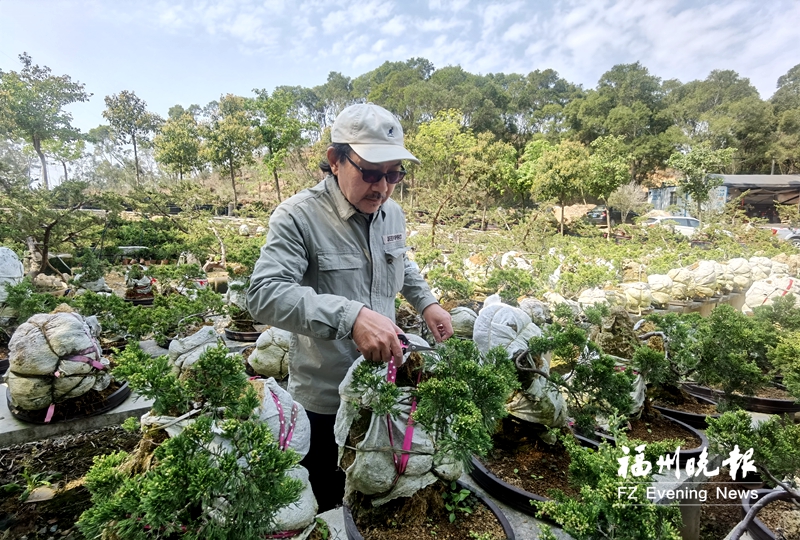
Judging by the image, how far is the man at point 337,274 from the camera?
1087 mm

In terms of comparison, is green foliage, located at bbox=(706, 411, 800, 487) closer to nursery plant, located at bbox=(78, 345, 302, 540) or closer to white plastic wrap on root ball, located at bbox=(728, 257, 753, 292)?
nursery plant, located at bbox=(78, 345, 302, 540)

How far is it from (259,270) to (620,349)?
222 centimetres

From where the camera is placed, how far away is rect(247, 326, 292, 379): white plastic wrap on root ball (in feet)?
10.3

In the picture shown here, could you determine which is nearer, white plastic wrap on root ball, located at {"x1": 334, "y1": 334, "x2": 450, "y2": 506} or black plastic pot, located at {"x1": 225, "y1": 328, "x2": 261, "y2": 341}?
white plastic wrap on root ball, located at {"x1": 334, "y1": 334, "x2": 450, "y2": 506}

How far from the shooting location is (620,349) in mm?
2484

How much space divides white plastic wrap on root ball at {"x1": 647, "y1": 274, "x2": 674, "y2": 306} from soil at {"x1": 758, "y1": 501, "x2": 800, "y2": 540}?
4.10 m

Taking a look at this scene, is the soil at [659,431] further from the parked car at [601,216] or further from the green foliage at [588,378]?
the parked car at [601,216]

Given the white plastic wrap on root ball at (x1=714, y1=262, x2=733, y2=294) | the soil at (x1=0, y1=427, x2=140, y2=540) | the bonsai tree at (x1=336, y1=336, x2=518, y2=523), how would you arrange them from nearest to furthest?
the bonsai tree at (x1=336, y1=336, x2=518, y2=523)
the soil at (x1=0, y1=427, x2=140, y2=540)
the white plastic wrap on root ball at (x1=714, y1=262, x2=733, y2=294)

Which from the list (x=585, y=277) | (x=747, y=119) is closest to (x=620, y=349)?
(x=585, y=277)

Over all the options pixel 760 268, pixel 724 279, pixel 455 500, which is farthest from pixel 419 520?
pixel 760 268

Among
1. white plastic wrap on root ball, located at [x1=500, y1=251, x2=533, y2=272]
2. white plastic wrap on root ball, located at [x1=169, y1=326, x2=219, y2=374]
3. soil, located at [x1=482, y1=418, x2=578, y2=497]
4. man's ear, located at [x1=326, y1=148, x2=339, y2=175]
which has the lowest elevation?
soil, located at [x1=482, y1=418, x2=578, y2=497]

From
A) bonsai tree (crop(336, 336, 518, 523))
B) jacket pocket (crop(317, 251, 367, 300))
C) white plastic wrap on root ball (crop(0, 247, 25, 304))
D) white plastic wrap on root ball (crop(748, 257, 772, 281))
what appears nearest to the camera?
bonsai tree (crop(336, 336, 518, 523))

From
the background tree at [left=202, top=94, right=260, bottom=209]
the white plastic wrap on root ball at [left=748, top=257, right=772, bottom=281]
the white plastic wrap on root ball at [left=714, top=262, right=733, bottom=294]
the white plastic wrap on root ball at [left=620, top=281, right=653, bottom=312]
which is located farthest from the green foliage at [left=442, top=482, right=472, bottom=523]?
the background tree at [left=202, top=94, right=260, bottom=209]

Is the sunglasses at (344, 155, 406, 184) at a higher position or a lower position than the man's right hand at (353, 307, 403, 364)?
higher
